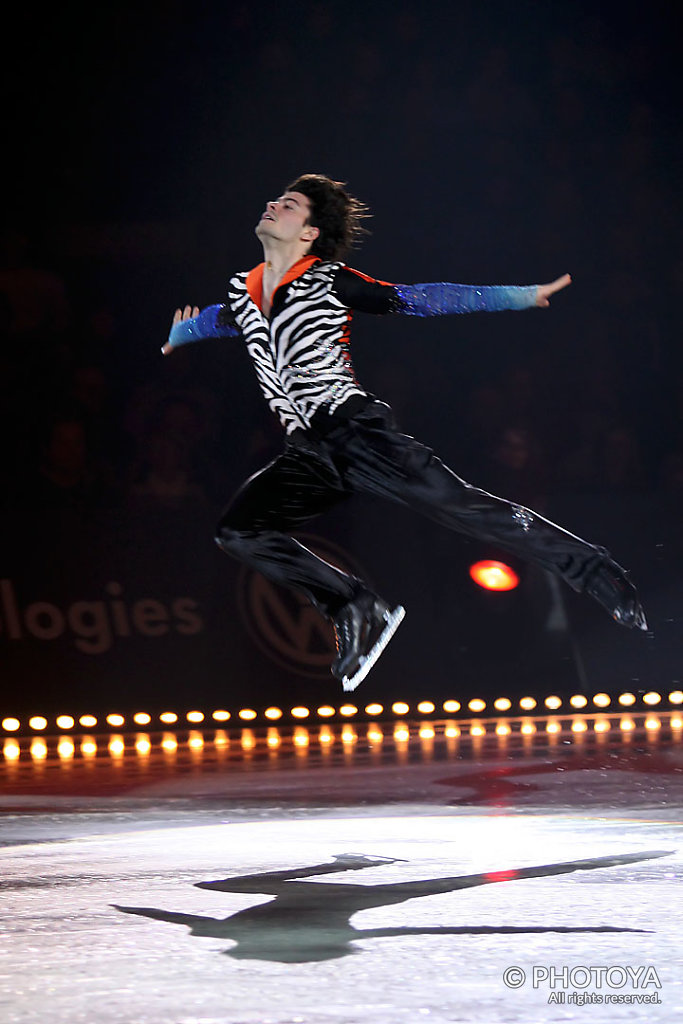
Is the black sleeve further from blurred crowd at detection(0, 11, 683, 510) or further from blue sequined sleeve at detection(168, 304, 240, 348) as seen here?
blurred crowd at detection(0, 11, 683, 510)

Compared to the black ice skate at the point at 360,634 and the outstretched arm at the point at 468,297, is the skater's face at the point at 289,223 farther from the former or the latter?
the black ice skate at the point at 360,634

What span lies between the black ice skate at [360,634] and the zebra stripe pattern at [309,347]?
0.53 meters

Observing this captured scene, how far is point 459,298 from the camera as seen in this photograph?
335 cm

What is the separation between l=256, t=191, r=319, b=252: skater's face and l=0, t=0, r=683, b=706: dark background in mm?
2181

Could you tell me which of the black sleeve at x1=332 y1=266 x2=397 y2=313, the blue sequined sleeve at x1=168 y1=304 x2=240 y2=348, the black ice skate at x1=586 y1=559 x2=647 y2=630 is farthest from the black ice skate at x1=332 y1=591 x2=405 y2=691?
the blue sequined sleeve at x1=168 y1=304 x2=240 y2=348

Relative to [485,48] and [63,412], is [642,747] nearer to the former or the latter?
[63,412]

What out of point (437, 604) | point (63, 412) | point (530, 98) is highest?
point (530, 98)

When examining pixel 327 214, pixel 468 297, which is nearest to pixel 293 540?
pixel 468 297

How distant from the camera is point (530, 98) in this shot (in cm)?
638

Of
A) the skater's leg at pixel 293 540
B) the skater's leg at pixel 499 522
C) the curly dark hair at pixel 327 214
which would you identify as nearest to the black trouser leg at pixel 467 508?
the skater's leg at pixel 499 522

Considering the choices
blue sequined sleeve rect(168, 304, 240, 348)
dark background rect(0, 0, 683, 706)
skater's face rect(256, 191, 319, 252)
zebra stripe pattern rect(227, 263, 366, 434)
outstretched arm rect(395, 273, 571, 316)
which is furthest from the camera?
dark background rect(0, 0, 683, 706)

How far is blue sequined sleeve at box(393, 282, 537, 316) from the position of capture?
3266 mm

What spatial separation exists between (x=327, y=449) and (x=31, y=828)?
1249 mm

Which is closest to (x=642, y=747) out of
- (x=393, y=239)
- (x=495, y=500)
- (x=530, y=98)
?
(x=495, y=500)
